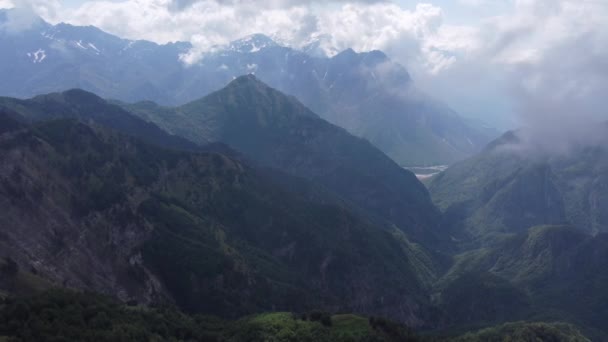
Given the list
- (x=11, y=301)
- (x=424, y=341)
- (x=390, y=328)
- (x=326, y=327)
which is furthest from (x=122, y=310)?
(x=424, y=341)

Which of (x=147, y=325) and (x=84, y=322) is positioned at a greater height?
(x=84, y=322)

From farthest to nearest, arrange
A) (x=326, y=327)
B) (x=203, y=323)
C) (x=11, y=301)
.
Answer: (x=203, y=323), (x=326, y=327), (x=11, y=301)

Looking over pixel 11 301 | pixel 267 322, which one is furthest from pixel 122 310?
pixel 267 322

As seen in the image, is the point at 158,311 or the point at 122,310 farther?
the point at 158,311

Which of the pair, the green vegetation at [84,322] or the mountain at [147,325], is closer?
the green vegetation at [84,322]

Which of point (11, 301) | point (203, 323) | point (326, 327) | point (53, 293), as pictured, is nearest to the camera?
point (11, 301)

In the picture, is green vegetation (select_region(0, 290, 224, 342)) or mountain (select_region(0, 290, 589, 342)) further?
mountain (select_region(0, 290, 589, 342))

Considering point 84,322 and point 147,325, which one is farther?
point 147,325

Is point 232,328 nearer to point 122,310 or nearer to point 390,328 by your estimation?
point 122,310

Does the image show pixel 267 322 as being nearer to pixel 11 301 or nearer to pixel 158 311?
pixel 158 311
